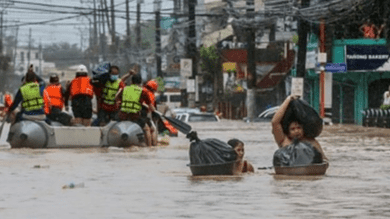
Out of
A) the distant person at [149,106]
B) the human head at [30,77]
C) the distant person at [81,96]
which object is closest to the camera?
the human head at [30,77]

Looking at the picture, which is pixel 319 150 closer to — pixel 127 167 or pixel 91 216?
pixel 127 167

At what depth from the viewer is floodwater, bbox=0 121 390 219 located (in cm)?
1238

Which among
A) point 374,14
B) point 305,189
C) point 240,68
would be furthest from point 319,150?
point 240,68

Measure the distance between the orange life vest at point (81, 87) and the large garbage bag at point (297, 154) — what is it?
12013 millimetres

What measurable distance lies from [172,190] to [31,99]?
11603mm

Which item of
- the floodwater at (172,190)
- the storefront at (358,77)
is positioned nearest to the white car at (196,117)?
the storefront at (358,77)

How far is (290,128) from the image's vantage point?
17.9m

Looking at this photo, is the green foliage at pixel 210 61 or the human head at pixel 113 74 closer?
the human head at pixel 113 74

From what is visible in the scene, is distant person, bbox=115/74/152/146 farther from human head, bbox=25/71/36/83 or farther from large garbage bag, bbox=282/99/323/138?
large garbage bag, bbox=282/99/323/138

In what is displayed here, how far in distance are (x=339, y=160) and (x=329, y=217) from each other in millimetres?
11554

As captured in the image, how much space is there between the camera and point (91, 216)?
468 inches

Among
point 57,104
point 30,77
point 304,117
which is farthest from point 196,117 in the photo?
point 304,117

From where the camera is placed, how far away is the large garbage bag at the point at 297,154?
1739 cm

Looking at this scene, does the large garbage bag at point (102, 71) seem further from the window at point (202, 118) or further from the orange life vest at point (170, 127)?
the window at point (202, 118)
